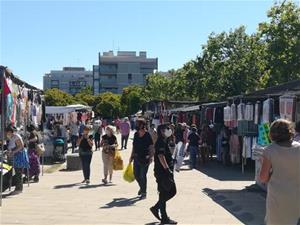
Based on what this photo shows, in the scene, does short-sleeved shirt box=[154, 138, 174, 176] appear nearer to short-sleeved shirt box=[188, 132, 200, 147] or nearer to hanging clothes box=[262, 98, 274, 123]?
hanging clothes box=[262, 98, 274, 123]

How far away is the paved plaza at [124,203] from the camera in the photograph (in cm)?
944

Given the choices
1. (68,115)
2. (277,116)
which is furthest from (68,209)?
(68,115)

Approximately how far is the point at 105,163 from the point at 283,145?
30.9ft

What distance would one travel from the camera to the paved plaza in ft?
31.0

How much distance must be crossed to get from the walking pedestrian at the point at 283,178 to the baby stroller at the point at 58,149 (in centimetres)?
1590

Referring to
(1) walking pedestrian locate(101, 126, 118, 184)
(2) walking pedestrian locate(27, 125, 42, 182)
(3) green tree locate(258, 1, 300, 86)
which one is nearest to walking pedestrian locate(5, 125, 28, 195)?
(2) walking pedestrian locate(27, 125, 42, 182)

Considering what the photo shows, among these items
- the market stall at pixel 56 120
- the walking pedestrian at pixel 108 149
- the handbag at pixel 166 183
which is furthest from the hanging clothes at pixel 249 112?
the market stall at pixel 56 120

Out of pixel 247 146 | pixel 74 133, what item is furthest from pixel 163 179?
pixel 74 133

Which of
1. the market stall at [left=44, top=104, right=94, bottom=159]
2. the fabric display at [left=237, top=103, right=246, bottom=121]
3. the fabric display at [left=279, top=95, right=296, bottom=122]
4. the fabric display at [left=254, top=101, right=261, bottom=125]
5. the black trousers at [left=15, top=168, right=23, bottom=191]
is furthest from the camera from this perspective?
the market stall at [left=44, top=104, right=94, bottom=159]

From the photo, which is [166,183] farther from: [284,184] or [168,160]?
[284,184]

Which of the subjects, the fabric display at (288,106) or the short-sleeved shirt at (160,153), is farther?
the fabric display at (288,106)

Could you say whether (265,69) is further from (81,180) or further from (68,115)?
(81,180)

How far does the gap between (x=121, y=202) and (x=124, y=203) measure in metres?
0.16

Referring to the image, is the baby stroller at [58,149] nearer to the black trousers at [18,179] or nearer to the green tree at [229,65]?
the black trousers at [18,179]
